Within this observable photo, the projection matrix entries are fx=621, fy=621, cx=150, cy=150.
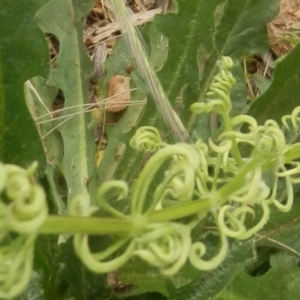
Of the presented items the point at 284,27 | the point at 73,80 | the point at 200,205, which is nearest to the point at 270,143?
the point at 200,205

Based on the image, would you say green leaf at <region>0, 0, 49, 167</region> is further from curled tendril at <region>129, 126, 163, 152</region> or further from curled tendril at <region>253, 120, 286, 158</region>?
curled tendril at <region>253, 120, 286, 158</region>

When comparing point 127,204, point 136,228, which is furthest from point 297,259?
point 136,228

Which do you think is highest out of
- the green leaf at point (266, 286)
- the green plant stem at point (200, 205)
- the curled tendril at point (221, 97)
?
the green plant stem at point (200, 205)

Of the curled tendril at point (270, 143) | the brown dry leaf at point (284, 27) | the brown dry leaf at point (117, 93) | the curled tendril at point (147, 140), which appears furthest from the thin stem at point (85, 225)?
the brown dry leaf at point (284, 27)

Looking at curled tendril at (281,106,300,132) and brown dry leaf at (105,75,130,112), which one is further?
brown dry leaf at (105,75,130,112)

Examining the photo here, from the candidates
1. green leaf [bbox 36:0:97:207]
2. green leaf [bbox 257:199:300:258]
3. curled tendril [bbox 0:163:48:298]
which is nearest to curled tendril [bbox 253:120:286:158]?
curled tendril [bbox 0:163:48:298]

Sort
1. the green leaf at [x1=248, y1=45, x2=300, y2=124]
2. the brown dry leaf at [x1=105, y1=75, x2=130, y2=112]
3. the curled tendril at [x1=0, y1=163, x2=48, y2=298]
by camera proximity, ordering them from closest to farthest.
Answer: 1. the curled tendril at [x1=0, y1=163, x2=48, y2=298]
2. the green leaf at [x1=248, y1=45, x2=300, y2=124]
3. the brown dry leaf at [x1=105, y1=75, x2=130, y2=112]

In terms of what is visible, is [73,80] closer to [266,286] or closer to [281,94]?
[281,94]

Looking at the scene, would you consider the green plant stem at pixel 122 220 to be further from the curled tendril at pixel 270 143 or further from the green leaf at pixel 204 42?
the green leaf at pixel 204 42

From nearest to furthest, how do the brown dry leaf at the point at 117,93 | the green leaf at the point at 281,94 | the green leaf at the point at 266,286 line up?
the green leaf at the point at 266,286, the green leaf at the point at 281,94, the brown dry leaf at the point at 117,93
